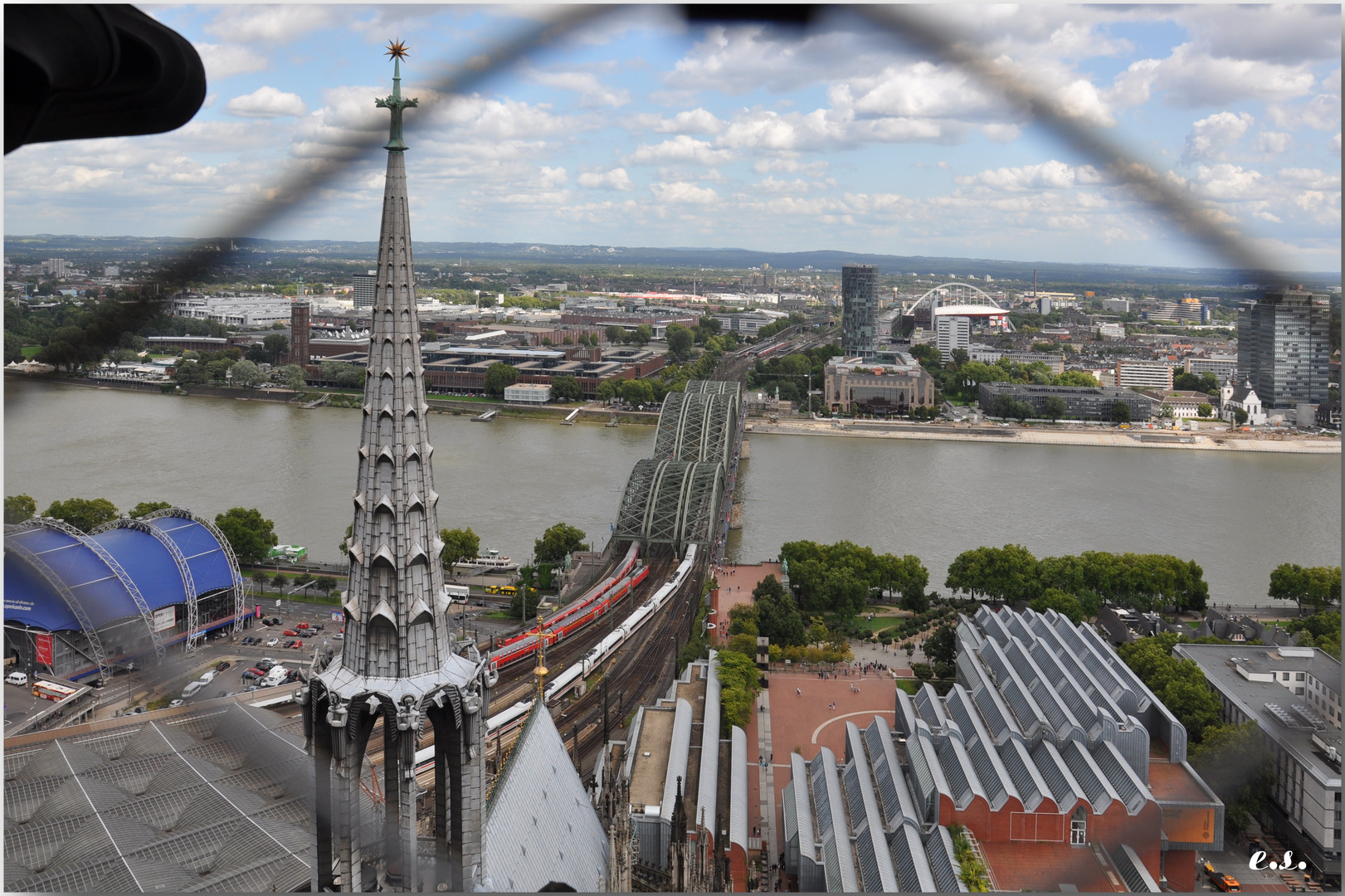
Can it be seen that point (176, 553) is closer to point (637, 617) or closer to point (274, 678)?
point (274, 678)

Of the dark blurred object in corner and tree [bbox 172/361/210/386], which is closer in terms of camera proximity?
the dark blurred object in corner

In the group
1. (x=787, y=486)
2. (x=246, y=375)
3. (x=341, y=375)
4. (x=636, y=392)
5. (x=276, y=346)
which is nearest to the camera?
(x=787, y=486)

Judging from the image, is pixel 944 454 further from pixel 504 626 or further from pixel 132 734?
pixel 132 734

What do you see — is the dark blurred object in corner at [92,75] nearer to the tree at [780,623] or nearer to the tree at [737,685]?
the tree at [737,685]

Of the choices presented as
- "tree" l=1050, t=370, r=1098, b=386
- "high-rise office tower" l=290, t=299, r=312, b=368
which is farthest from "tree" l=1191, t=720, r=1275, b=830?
"high-rise office tower" l=290, t=299, r=312, b=368

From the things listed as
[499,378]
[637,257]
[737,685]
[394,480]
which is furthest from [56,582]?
[637,257]

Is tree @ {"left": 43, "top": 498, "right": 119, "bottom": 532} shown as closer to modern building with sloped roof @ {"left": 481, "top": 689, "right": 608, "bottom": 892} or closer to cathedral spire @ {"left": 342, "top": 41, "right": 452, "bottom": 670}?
modern building with sloped roof @ {"left": 481, "top": 689, "right": 608, "bottom": 892}
